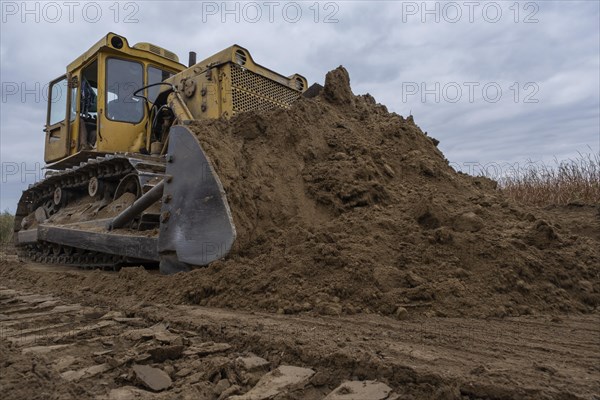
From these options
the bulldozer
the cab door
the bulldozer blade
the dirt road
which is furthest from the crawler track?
the dirt road

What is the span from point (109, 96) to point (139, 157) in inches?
66.6

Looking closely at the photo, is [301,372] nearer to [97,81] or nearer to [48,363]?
[48,363]

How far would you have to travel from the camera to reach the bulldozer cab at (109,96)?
6.46 metres

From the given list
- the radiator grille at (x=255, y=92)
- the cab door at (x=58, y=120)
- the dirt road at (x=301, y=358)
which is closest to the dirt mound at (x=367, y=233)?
the dirt road at (x=301, y=358)

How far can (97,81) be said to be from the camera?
264 inches

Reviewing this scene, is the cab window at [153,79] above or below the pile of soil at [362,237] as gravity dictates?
above

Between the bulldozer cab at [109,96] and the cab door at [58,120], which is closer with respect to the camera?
the bulldozer cab at [109,96]

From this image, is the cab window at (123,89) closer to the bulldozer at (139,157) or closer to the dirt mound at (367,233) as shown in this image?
the bulldozer at (139,157)

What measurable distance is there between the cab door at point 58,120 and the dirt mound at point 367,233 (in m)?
→ 4.23

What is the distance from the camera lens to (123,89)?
663cm

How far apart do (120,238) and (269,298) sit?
2.19 m

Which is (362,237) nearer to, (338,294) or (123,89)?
(338,294)

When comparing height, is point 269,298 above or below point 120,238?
below

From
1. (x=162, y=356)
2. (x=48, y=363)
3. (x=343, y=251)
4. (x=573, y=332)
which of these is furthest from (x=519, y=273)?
(x=48, y=363)
